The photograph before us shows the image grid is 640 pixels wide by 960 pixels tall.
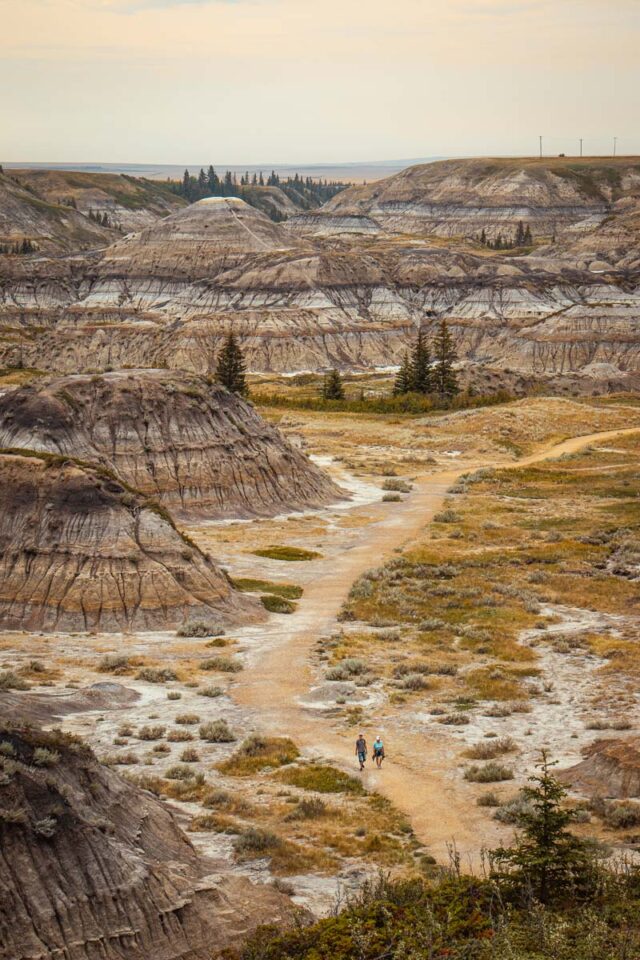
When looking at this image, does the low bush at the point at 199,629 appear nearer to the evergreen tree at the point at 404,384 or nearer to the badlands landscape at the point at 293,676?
the badlands landscape at the point at 293,676

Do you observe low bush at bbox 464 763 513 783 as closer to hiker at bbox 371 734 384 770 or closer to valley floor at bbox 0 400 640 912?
valley floor at bbox 0 400 640 912

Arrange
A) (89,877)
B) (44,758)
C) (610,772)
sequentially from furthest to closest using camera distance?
1. (610,772)
2. (44,758)
3. (89,877)

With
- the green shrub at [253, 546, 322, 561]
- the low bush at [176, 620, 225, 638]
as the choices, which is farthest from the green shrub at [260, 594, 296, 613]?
the green shrub at [253, 546, 322, 561]

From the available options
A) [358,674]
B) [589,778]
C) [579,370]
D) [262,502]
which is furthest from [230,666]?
[579,370]

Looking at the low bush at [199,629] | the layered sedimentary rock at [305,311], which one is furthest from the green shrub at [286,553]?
the layered sedimentary rock at [305,311]

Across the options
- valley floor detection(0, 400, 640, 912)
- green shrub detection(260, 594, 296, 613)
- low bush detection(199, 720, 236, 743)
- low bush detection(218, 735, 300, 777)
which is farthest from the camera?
green shrub detection(260, 594, 296, 613)

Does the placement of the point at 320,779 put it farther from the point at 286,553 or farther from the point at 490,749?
the point at 286,553

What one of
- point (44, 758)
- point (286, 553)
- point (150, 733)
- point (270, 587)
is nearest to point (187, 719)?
point (150, 733)
